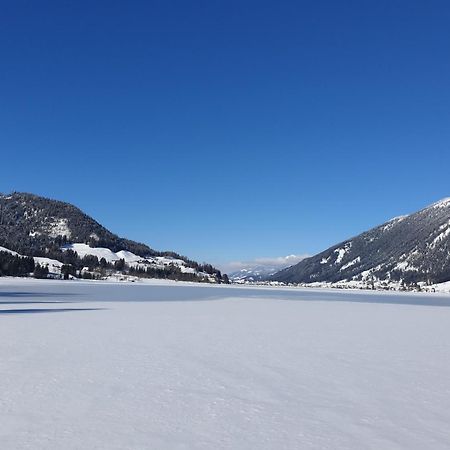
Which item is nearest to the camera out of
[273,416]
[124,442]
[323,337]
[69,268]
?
[124,442]

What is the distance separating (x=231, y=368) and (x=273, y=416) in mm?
4363

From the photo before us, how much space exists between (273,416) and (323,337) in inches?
490

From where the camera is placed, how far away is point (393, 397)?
1038cm

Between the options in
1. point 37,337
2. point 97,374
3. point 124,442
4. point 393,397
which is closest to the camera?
point 124,442

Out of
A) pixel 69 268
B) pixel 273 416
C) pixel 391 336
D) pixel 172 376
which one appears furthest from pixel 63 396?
pixel 69 268

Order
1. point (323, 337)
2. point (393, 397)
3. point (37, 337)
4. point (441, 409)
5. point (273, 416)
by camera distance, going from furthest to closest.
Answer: point (323, 337) < point (37, 337) < point (393, 397) < point (441, 409) < point (273, 416)

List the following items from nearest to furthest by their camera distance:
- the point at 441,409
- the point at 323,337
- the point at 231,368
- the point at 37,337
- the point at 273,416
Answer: the point at 273,416 < the point at 441,409 < the point at 231,368 < the point at 37,337 < the point at 323,337

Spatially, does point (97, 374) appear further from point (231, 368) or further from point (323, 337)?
point (323, 337)

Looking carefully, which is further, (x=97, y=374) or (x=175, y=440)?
(x=97, y=374)

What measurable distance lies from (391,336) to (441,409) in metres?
12.8

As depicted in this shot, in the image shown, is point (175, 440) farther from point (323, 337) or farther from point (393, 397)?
point (323, 337)

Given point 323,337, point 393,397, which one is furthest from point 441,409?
point 323,337

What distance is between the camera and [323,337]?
20.8m

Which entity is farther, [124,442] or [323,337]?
[323,337]
